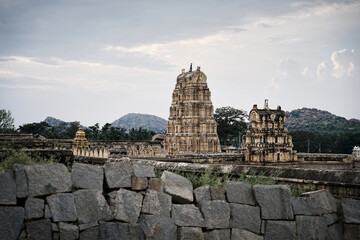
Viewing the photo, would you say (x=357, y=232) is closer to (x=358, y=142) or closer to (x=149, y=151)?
(x=149, y=151)

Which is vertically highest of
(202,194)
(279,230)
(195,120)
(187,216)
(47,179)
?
(195,120)

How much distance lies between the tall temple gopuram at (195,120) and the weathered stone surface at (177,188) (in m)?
57.7

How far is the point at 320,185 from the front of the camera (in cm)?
830

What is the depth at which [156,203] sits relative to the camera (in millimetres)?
6645

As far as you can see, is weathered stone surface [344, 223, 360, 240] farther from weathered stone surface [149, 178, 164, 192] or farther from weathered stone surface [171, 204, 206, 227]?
weathered stone surface [149, 178, 164, 192]

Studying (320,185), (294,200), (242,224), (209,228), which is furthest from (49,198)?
(320,185)

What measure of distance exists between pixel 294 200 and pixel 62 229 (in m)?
3.52

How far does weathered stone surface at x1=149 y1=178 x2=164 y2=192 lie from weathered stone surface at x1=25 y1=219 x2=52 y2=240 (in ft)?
4.82

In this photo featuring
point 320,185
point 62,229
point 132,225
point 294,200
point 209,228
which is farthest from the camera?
point 320,185

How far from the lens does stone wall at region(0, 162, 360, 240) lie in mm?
5906

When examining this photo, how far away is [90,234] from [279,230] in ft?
9.19

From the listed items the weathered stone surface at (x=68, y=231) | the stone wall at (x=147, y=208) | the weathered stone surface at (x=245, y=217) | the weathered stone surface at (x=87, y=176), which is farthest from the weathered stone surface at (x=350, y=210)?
the weathered stone surface at (x=68, y=231)

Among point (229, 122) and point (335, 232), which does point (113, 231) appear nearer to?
point (335, 232)

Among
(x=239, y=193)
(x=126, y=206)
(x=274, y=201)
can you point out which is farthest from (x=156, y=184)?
(x=274, y=201)
